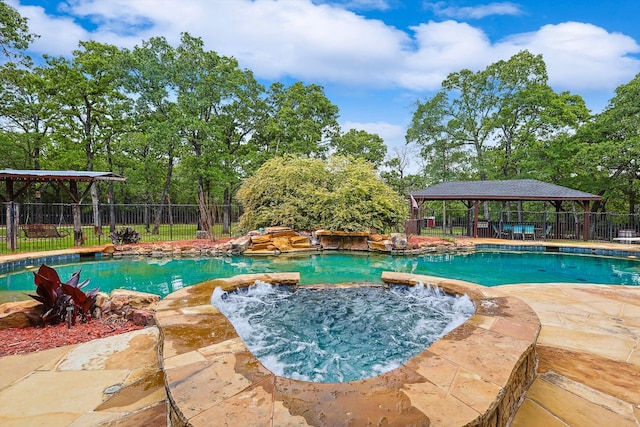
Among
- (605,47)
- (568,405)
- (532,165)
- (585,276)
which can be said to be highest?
(605,47)

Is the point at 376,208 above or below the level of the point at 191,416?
above

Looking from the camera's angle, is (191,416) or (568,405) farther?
(568,405)

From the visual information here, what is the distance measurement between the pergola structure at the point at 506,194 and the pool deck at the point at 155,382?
1187cm

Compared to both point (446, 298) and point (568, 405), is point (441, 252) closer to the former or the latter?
point (446, 298)

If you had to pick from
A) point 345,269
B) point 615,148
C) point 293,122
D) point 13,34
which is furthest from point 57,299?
point 615,148

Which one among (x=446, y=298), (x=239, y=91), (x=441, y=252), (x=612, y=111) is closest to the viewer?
(x=446, y=298)

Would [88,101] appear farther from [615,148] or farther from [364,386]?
[615,148]

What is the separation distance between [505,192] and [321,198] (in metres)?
8.47

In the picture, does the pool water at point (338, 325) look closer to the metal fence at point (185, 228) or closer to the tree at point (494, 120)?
the metal fence at point (185, 228)

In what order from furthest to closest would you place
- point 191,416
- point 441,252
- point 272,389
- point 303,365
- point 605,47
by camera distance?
point 605,47, point 441,252, point 303,365, point 272,389, point 191,416

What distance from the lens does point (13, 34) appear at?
10.4 metres

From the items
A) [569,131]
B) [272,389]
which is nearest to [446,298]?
[272,389]

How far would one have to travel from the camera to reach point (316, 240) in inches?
444

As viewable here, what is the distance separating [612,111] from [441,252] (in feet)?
37.4
